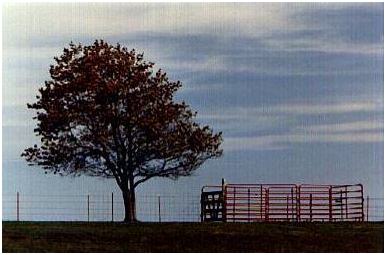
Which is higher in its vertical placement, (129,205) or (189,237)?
(129,205)

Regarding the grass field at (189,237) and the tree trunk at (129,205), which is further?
the tree trunk at (129,205)

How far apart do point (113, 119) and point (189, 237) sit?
11.3 m

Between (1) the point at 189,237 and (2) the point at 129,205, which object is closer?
(1) the point at 189,237

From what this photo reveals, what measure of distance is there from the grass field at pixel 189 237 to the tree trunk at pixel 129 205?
15.0 feet

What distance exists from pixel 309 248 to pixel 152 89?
14894 millimetres

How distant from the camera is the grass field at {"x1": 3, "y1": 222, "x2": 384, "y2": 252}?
1592 inches

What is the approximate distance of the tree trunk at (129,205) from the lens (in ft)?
176

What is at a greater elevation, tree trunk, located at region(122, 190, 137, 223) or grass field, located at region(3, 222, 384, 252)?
tree trunk, located at region(122, 190, 137, 223)

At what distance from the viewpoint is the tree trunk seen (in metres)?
53.6

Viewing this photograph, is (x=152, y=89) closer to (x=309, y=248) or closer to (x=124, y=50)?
(x=124, y=50)

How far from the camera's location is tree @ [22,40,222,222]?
52.8m

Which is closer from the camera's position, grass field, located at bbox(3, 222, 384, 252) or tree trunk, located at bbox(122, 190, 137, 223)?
grass field, located at bbox(3, 222, 384, 252)

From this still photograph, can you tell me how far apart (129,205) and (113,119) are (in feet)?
13.3

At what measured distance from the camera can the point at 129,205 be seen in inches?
2115
